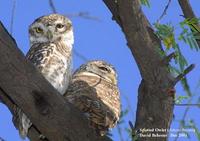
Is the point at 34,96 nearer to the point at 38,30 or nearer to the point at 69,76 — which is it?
the point at 69,76

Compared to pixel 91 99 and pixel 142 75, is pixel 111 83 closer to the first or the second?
pixel 91 99

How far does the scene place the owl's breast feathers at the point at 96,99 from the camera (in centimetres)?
280

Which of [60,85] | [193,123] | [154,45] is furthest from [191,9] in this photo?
[60,85]

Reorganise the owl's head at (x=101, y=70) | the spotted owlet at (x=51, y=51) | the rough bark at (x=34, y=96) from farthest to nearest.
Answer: the owl's head at (x=101, y=70) → the spotted owlet at (x=51, y=51) → the rough bark at (x=34, y=96)

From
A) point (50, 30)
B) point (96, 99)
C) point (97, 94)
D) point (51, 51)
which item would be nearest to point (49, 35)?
point (50, 30)

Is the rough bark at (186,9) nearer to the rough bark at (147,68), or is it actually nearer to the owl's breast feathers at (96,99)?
the rough bark at (147,68)

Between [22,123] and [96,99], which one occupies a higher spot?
[22,123]

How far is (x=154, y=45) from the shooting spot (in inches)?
98.3

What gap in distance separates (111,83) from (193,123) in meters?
0.98

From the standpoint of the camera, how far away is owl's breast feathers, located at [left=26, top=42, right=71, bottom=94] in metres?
3.34

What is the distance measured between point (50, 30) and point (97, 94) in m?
1.20

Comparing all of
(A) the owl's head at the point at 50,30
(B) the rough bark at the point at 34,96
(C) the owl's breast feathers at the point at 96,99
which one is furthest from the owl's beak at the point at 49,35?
(B) the rough bark at the point at 34,96

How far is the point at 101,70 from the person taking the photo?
13.0 feet

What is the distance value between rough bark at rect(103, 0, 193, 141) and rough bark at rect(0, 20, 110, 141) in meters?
0.39
